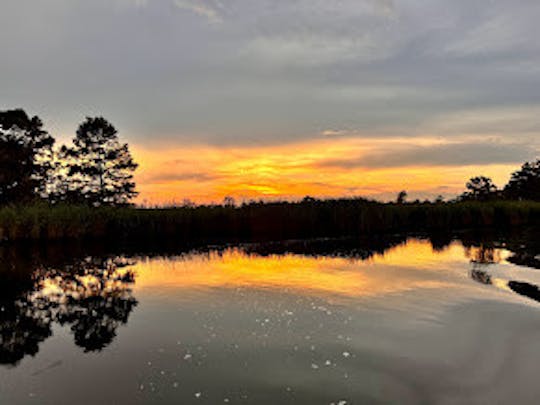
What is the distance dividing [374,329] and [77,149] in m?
40.2

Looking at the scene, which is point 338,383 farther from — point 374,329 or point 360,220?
point 360,220

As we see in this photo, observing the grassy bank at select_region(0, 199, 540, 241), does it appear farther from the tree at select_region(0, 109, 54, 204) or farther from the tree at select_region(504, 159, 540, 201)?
the tree at select_region(504, 159, 540, 201)

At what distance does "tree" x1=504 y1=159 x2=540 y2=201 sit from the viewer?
78812 millimetres

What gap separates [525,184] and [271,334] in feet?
285

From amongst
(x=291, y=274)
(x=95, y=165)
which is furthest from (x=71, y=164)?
(x=291, y=274)

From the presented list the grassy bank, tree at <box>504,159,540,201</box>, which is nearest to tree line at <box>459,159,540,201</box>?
tree at <box>504,159,540,201</box>

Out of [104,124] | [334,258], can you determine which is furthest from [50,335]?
[104,124]

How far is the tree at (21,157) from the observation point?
1540 inches

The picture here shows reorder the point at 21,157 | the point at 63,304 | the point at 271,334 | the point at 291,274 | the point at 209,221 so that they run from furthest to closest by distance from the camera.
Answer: the point at 21,157
the point at 209,221
the point at 291,274
the point at 63,304
the point at 271,334

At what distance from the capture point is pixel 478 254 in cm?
2177

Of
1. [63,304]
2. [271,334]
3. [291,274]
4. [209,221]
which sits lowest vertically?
[271,334]

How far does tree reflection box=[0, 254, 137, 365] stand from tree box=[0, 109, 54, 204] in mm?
23754

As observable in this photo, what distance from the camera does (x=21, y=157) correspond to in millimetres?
40125

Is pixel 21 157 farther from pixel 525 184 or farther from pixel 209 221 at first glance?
pixel 525 184
